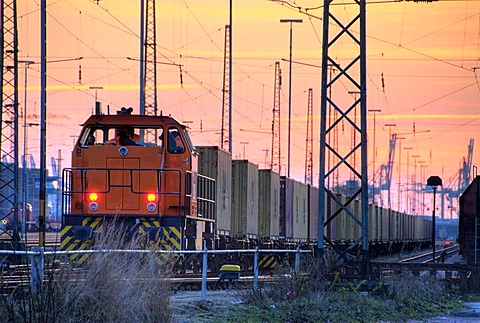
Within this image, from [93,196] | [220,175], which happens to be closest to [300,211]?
[220,175]

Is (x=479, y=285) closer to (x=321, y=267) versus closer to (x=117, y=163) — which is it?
(x=321, y=267)

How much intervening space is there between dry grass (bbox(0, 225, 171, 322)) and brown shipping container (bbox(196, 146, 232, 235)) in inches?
639

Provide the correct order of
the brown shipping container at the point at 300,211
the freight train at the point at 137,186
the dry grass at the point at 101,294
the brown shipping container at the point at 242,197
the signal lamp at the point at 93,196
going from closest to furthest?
the dry grass at the point at 101,294, the freight train at the point at 137,186, the signal lamp at the point at 93,196, the brown shipping container at the point at 242,197, the brown shipping container at the point at 300,211

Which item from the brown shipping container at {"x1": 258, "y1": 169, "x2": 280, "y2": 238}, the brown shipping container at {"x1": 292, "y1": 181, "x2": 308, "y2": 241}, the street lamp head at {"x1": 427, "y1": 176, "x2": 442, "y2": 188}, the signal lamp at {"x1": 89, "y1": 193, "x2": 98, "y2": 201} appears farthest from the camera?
the brown shipping container at {"x1": 292, "y1": 181, "x2": 308, "y2": 241}

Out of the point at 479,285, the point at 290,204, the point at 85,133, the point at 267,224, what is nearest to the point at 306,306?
the point at 85,133

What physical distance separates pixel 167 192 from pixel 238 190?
14.5m

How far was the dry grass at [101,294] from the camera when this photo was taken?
40.3 feet

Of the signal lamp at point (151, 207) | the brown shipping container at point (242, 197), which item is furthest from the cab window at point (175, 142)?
the brown shipping container at point (242, 197)

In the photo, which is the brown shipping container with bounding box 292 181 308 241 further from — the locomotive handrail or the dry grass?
the dry grass

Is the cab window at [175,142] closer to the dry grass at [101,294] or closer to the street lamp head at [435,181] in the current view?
the dry grass at [101,294]

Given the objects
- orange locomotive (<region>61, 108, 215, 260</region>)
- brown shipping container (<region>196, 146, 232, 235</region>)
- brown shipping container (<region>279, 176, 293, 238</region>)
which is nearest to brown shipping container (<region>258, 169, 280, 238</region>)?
brown shipping container (<region>279, 176, 293, 238</region>)

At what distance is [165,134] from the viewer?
2325 centimetres

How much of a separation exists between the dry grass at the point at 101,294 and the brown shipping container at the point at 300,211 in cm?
3173

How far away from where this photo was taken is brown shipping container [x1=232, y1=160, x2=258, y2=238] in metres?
36.3
